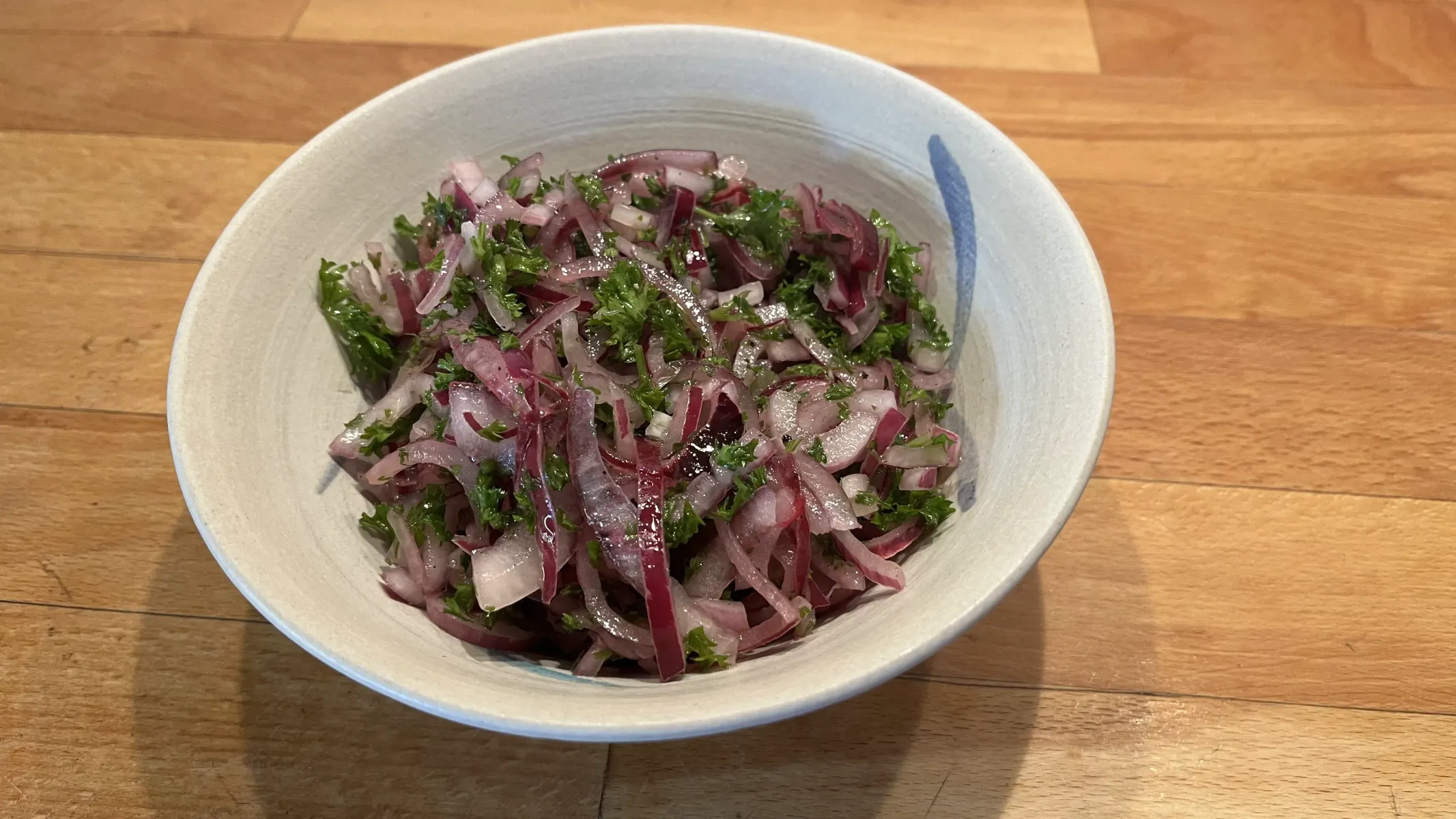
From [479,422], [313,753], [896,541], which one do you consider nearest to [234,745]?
[313,753]

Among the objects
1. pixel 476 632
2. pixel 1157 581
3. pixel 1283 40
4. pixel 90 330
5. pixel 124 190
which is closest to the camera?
pixel 476 632

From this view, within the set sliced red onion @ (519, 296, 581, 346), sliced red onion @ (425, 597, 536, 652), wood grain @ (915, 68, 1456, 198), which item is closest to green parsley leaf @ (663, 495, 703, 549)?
sliced red onion @ (425, 597, 536, 652)

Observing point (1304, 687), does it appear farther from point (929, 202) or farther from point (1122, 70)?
point (1122, 70)

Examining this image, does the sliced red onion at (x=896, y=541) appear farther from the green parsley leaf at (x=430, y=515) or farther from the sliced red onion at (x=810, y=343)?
the green parsley leaf at (x=430, y=515)

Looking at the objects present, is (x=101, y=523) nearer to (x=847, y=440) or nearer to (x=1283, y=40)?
(x=847, y=440)

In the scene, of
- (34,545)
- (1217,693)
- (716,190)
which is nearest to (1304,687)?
(1217,693)

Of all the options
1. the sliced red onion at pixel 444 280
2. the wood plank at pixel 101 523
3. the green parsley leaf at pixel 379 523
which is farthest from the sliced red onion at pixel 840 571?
the wood plank at pixel 101 523

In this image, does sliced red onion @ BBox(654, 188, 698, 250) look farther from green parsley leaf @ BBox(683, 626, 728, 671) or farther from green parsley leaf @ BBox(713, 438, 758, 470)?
green parsley leaf @ BBox(683, 626, 728, 671)
